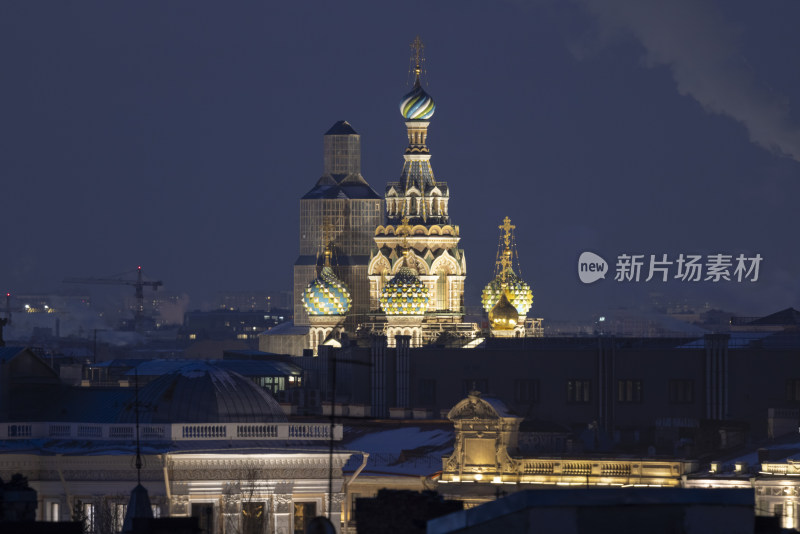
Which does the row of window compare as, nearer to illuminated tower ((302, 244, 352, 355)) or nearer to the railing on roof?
illuminated tower ((302, 244, 352, 355))

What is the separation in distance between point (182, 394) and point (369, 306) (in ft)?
280

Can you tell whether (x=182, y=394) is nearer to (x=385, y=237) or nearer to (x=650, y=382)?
(x=650, y=382)

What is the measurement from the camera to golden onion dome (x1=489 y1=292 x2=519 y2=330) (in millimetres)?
137250

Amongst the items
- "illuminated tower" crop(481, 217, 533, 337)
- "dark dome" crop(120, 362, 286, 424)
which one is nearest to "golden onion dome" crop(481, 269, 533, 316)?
"illuminated tower" crop(481, 217, 533, 337)

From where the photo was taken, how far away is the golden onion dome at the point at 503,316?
450 feet

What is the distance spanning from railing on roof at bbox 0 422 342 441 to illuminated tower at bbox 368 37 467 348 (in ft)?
248

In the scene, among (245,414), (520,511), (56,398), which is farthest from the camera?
(56,398)

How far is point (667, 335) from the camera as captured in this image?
13588 cm

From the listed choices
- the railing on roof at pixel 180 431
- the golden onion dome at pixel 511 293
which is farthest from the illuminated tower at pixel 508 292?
the railing on roof at pixel 180 431

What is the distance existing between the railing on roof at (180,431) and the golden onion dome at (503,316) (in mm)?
63333

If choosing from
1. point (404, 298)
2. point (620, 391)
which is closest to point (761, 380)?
point (620, 391)

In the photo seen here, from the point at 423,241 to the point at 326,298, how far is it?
22.8 ft

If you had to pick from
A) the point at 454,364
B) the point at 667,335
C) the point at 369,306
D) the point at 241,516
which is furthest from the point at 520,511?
the point at 369,306

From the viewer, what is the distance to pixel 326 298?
6107 inches
